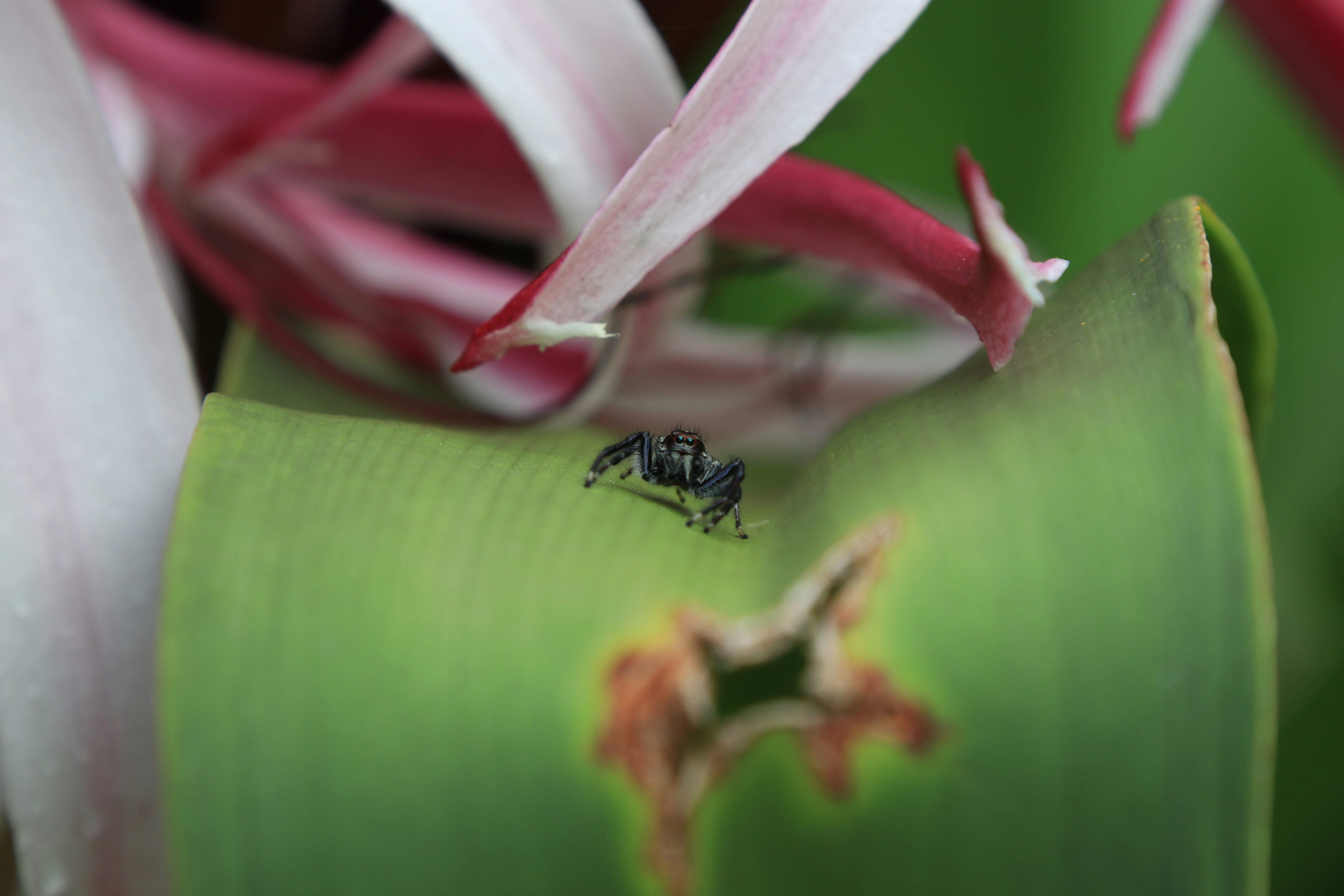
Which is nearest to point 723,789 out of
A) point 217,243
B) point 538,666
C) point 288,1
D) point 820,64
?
point 538,666

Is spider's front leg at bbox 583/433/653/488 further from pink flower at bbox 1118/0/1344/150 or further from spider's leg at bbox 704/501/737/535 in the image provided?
pink flower at bbox 1118/0/1344/150

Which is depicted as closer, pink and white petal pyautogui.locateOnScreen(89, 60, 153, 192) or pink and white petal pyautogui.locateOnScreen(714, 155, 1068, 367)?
pink and white petal pyautogui.locateOnScreen(714, 155, 1068, 367)

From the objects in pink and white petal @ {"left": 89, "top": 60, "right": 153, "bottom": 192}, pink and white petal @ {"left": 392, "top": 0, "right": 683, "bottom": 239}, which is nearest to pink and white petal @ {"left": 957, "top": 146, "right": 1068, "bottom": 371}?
pink and white petal @ {"left": 392, "top": 0, "right": 683, "bottom": 239}

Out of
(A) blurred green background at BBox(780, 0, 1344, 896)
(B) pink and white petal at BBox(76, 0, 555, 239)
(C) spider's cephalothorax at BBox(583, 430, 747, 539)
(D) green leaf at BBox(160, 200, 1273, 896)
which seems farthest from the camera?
(A) blurred green background at BBox(780, 0, 1344, 896)

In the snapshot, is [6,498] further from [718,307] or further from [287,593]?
[718,307]

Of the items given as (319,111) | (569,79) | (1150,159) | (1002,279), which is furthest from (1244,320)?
(1150,159)

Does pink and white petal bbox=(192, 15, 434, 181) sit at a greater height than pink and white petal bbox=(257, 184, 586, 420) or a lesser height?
greater

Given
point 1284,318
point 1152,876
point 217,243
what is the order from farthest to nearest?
point 1284,318, point 217,243, point 1152,876

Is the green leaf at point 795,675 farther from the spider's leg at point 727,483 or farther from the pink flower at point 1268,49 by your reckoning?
the pink flower at point 1268,49
